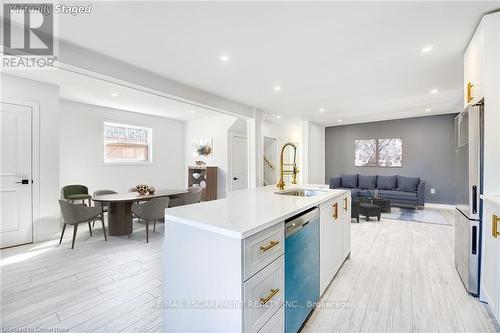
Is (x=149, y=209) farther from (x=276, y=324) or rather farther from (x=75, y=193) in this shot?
(x=276, y=324)

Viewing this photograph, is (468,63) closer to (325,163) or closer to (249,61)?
(249,61)

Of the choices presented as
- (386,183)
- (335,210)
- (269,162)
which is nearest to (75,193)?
(335,210)

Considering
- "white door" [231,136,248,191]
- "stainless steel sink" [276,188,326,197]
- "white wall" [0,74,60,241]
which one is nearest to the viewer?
"stainless steel sink" [276,188,326,197]

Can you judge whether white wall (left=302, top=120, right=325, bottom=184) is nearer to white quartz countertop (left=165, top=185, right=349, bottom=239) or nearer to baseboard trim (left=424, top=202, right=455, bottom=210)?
baseboard trim (left=424, top=202, right=455, bottom=210)

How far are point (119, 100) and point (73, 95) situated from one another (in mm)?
753

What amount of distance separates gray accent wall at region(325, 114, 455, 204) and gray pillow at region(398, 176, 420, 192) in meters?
0.57

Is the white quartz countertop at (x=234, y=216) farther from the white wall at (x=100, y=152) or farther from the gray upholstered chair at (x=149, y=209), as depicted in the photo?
the white wall at (x=100, y=152)

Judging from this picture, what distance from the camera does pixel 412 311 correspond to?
1.83 meters

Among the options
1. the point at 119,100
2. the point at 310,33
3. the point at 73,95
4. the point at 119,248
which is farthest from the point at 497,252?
the point at 73,95

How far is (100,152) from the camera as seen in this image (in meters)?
5.08

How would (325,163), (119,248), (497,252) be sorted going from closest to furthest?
(497,252) → (119,248) → (325,163)

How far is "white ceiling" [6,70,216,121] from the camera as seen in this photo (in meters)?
3.34

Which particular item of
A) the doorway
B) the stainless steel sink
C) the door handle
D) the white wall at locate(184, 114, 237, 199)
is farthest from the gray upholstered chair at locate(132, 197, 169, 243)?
the doorway

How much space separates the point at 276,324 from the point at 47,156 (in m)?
4.19
